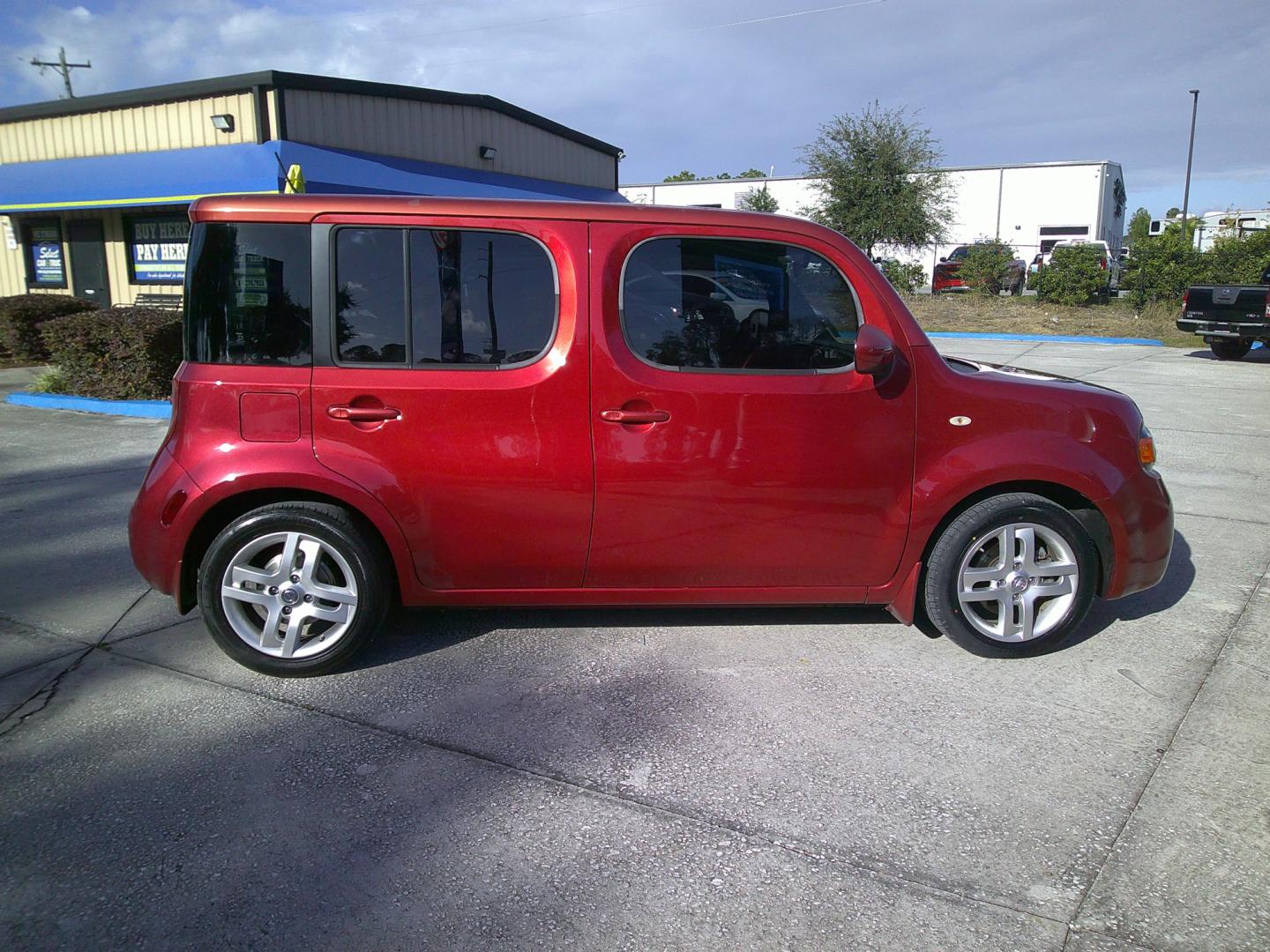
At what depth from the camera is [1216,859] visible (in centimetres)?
264

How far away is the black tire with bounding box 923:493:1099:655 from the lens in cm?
387

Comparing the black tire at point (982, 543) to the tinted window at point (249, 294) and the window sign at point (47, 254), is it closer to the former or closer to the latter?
the tinted window at point (249, 294)

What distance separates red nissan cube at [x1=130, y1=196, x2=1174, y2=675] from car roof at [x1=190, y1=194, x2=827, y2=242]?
0.01 m

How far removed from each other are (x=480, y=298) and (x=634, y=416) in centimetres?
78

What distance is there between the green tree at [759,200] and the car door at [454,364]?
1451 inches

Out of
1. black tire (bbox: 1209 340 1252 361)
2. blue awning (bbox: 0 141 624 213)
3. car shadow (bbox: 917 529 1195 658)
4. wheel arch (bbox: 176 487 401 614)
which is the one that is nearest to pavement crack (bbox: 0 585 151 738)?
wheel arch (bbox: 176 487 401 614)

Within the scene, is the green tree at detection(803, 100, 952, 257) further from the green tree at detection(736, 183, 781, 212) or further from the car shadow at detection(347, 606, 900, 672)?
the car shadow at detection(347, 606, 900, 672)

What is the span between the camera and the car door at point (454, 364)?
3.67 meters

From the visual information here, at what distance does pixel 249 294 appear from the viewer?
3.66 m

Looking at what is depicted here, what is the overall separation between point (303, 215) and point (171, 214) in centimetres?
1513

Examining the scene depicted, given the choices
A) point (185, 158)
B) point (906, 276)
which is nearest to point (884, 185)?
point (906, 276)

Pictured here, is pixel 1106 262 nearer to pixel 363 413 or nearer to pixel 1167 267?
pixel 1167 267

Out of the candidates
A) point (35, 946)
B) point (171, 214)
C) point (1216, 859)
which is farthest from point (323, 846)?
point (171, 214)

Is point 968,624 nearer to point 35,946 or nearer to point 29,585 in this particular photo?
point 35,946
